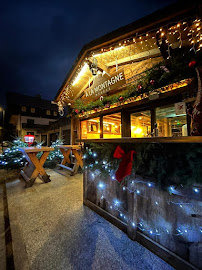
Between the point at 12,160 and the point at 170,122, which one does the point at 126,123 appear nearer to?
the point at 170,122

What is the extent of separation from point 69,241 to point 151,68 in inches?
191

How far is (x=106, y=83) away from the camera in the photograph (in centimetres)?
476

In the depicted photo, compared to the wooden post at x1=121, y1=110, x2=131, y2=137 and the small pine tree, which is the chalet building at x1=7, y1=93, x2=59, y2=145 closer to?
the small pine tree

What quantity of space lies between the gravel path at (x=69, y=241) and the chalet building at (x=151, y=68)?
8.11ft

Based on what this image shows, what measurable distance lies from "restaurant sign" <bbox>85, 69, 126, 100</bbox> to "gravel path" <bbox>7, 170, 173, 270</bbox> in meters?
4.15

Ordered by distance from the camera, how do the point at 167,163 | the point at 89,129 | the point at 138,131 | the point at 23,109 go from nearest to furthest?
the point at 167,163 < the point at 138,131 < the point at 89,129 < the point at 23,109

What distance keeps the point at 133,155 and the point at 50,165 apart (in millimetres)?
6553

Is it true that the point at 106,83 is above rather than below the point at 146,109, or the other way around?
above

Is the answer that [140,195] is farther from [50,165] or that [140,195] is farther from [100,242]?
[50,165]

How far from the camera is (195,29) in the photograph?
107 inches

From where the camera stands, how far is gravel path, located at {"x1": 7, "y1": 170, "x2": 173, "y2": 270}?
56.7 inches

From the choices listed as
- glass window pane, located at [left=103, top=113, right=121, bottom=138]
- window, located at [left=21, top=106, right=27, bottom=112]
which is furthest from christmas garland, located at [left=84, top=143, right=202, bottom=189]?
window, located at [left=21, top=106, right=27, bottom=112]

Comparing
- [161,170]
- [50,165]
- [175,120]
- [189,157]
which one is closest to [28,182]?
[50,165]

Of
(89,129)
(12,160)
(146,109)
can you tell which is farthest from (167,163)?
(12,160)
